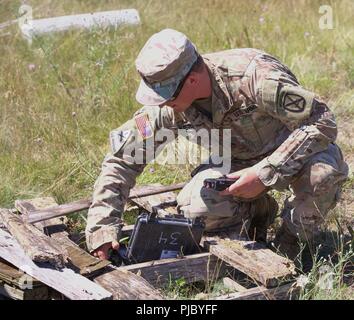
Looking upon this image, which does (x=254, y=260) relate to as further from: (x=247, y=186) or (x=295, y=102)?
(x=295, y=102)

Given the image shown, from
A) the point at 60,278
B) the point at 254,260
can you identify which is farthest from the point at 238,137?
the point at 60,278

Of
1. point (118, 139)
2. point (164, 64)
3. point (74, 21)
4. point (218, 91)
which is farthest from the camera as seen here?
point (74, 21)

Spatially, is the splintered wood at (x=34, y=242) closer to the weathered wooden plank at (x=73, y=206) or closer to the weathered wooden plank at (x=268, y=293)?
the weathered wooden plank at (x=73, y=206)

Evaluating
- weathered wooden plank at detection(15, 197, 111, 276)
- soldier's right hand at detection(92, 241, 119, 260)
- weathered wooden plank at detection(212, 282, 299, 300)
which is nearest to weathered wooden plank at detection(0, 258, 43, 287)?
weathered wooden plank at detection(15, 197, 111, 276)

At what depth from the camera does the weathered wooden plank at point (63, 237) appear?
11.3 ft

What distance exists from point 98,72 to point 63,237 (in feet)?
7.90

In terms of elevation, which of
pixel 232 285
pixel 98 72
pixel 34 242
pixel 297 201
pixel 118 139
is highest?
pixel 118 139

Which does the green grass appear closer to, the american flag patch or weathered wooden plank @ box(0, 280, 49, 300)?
the american flag patch

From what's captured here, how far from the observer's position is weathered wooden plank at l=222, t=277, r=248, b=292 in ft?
11.7

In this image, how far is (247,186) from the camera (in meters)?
3.68

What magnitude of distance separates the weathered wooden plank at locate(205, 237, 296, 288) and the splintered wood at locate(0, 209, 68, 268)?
773 millimetres

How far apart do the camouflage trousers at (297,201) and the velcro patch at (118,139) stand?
1.60 ft

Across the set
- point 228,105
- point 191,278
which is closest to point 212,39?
point 228,105
